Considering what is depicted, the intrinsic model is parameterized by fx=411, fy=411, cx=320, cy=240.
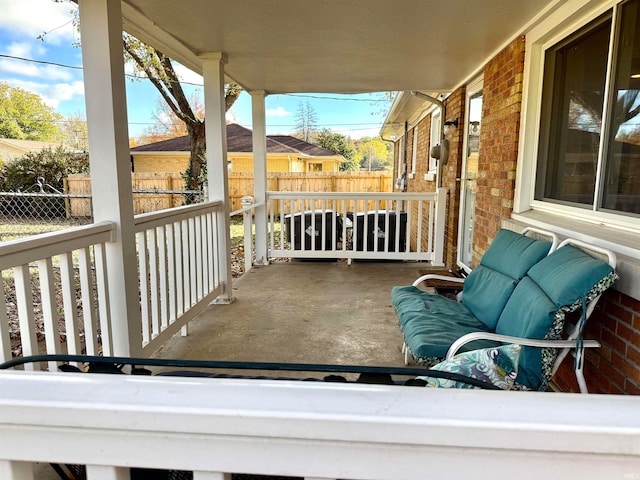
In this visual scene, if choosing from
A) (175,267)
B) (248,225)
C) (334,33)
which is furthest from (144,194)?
(334,33)

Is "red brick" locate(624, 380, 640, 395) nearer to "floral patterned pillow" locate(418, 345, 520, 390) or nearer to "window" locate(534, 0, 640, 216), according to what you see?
"floral patterned pillow" locate(418, 345, 520, 390)

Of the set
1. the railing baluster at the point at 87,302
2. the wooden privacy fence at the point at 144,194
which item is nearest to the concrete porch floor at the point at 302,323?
the railing baluster at the point at 87,302

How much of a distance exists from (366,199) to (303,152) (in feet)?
42.0

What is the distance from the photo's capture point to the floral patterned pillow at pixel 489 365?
1.56 m

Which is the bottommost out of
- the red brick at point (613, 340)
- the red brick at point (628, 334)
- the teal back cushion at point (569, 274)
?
the red brick at point (613, 340)

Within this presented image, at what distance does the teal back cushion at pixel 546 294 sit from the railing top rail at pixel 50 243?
212 cm

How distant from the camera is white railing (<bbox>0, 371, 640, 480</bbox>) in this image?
0.51m

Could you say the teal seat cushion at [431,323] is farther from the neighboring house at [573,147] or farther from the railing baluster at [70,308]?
the railing baluster at [70,308]

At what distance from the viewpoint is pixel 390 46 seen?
3.55 m

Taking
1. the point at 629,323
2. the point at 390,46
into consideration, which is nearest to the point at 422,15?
the point at 390,46

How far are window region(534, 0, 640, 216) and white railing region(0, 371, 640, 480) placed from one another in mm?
1946

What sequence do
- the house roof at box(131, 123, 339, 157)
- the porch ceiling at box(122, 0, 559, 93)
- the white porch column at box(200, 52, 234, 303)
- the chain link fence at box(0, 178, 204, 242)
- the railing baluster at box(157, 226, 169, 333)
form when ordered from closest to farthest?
the porch ceiling at box(122, 0, 559, 93) → the railing baluster at box(157, 226, 169, 333) → the white porch column at box(200, 52, 234, 303) → the chain link fence at box(0, 178, 204, 242) → the house roof at box(131, 123, 339, 157)

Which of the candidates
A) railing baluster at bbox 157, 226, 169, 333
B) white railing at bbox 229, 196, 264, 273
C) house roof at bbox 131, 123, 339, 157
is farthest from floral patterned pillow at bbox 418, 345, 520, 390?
house roof at bbox 131, 123, 339, 157

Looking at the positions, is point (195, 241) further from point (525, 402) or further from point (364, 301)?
point (525, 402)
